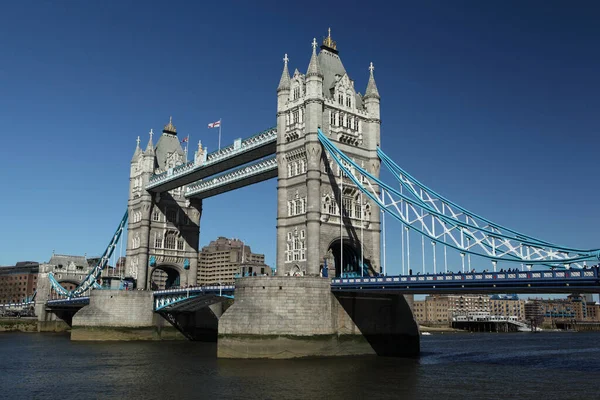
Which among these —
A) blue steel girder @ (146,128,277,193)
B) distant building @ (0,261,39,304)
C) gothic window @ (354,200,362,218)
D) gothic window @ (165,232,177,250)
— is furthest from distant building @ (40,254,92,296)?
gothic window @ (354,200,362,218)

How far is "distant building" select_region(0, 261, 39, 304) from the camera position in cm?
17938

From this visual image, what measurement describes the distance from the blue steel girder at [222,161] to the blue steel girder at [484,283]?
2003cm

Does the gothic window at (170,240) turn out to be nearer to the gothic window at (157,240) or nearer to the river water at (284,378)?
the gothic window at (157,240)

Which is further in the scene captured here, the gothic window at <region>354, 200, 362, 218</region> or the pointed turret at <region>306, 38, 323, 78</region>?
the gothic window at <region>354, 200, 362, 218</region>

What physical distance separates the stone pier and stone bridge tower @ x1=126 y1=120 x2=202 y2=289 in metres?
6.95

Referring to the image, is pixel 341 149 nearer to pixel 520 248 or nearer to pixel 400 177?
pixel 400 177

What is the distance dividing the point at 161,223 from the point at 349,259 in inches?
1426

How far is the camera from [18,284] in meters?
181

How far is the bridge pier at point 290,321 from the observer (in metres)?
46.5

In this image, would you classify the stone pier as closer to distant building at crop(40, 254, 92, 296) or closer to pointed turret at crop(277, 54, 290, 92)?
pointed turret at crop(277, 54, 290, 92)

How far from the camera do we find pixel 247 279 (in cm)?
4856

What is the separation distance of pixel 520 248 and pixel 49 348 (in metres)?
49.0

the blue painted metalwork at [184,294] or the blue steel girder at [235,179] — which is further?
the blue steel girder at [235,179]

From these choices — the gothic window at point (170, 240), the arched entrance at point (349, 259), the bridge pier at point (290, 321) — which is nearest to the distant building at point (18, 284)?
the gothic window at point (170, 240)
